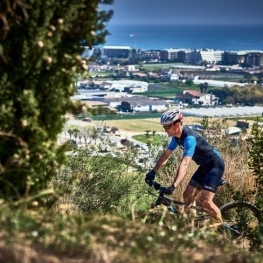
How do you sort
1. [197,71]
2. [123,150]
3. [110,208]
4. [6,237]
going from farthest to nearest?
1. [197,71]
2. [123,150]
3. [110,208]
4. [6,237]

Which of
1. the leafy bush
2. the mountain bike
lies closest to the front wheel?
the mountain bike

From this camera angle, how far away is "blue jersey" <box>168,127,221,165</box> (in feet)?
25.5

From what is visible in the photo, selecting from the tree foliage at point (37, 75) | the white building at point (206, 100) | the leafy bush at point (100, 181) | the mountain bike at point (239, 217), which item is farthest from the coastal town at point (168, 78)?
the tree foliage at point (37, 75)

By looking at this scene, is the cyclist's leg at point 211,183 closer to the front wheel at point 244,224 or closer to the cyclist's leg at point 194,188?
the cyclist's leg at point 194,188

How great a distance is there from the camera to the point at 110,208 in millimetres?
8859

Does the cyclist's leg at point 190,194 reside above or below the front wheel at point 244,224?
above

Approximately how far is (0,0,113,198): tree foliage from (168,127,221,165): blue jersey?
2.85 m

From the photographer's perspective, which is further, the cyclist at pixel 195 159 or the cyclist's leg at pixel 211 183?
the cyclist's leg at pixel 211 183

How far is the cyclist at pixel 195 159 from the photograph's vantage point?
7809 mm

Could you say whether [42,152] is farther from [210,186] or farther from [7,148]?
[210,186]

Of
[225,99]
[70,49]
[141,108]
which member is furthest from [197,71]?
[70,49]

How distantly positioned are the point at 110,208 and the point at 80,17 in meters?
4.27

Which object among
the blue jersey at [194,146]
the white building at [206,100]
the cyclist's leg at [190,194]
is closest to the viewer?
the blue jersey at [194,146]

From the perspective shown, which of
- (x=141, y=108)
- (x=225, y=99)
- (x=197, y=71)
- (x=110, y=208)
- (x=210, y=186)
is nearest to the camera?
(x=210, y=186)
